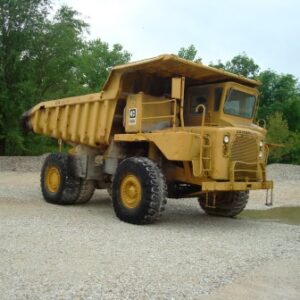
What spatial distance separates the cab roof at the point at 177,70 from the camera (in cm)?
946

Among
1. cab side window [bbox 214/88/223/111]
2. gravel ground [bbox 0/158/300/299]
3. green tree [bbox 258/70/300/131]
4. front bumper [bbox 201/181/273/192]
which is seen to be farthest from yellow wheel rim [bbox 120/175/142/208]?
green tree [bbox 258/70/300/131]

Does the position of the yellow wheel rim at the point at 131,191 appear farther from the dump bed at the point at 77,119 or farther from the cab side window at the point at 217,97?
the cab side window at the point at 217,97

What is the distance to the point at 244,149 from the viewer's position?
938cm

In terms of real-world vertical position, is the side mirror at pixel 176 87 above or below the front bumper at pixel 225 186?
above

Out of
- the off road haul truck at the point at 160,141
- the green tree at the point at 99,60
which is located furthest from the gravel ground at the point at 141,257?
the green tree at the point at 99,60

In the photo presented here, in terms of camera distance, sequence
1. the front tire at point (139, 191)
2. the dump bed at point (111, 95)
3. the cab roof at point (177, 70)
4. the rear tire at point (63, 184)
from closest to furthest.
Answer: the front tire at point (139, 191), the cab roof at point (177, 70), the dump bed at point (111, 95), the rear tire at point (63, 184)

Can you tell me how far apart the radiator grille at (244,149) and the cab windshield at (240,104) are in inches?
40.7

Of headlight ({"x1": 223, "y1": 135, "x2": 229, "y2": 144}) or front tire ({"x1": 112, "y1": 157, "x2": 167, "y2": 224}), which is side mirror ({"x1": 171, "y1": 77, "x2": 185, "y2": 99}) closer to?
headlight ({"x1": 223, "y1": 135, "x2": 229, "y2": 144})

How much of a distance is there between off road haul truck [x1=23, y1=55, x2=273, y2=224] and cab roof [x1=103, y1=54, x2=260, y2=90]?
2 cm

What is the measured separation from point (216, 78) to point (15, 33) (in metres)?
16.1

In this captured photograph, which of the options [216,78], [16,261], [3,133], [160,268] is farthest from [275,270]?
[3,133]

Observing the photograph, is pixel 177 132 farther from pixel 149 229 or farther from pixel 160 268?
pixel 160 268

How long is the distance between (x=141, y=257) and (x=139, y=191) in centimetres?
277

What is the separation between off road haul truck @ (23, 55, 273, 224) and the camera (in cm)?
902
